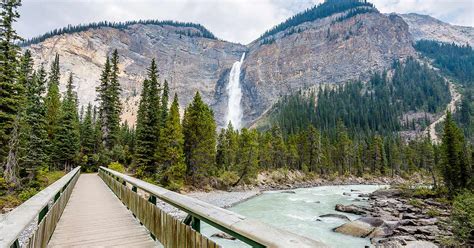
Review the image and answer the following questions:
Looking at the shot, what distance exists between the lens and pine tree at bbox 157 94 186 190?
29.3m

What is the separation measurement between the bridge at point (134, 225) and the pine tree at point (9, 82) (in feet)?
47.3

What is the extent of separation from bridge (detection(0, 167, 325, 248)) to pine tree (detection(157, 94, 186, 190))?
63.1ft

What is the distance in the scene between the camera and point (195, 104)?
1358 inches

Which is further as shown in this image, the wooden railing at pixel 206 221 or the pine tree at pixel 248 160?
the pine tree at pixel 248 160

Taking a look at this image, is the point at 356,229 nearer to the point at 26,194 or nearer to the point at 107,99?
the point at 26,194

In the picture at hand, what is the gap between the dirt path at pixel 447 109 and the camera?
12019 cm

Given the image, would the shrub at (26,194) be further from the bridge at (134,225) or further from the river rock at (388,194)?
the river rock at (388,194)

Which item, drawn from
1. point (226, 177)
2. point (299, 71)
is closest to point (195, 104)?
point (226, 177)

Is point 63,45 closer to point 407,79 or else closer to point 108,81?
point 108,81

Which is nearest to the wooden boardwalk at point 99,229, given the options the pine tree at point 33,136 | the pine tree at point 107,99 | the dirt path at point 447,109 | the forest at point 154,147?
the forest at point 154,147

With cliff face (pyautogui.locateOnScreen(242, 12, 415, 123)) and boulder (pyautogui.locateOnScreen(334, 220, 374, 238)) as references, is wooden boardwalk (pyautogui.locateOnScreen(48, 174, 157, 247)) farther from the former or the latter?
cliff face (pyautogui.locateOnScreen(242, 12, 415, 123))

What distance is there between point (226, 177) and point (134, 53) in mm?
179643

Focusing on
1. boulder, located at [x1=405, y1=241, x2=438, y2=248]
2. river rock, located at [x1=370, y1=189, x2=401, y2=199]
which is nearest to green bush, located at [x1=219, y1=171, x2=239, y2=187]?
river rock, located at [x1=370, y1=189, x2=401, y2=199]

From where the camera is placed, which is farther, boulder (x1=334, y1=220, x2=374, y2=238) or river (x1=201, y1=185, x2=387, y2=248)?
boulder (x1=334, y1=220, x2=374, y2=238)
